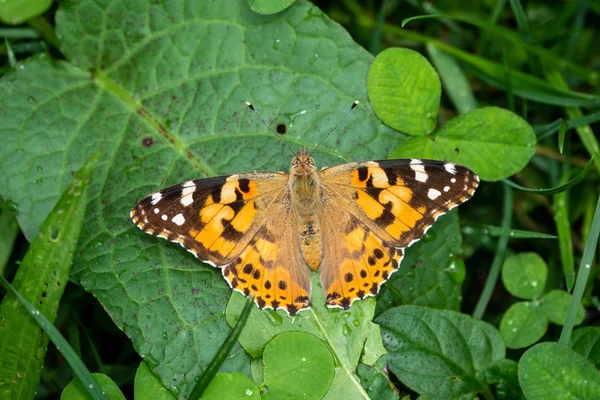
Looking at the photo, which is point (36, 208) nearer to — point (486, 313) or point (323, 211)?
point (323, 211)

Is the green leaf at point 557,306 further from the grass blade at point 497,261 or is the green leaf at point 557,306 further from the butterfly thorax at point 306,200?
the butterfly thorax at point 306,200

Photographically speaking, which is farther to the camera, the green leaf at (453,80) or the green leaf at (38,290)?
the green leaf at (453,80)

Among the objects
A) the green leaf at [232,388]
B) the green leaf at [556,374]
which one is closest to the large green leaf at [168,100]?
the green leaf at [232,388]

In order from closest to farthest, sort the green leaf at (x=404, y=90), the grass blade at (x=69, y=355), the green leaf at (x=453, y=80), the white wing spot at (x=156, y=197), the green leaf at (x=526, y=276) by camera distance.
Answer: the grass blade at (x=69, y=355)
the white wing spot at (x=156, y=197)
the green leaf at (x=404, y=90)
the green leaf at (x=526, y=276)
the green leaf at (x=453, y=80)

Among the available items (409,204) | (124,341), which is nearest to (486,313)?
(409,204)

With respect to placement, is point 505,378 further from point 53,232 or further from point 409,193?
point 53,232
